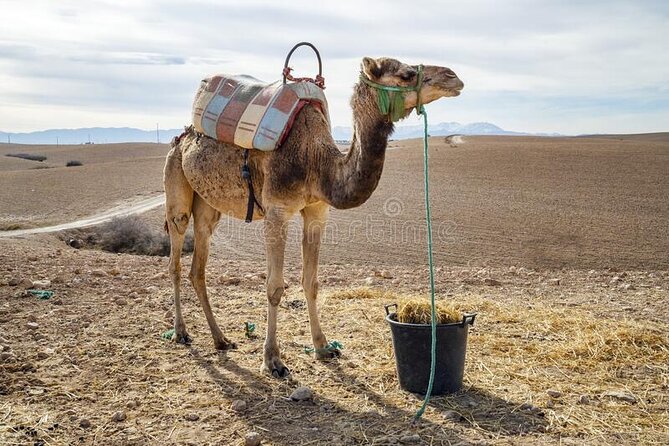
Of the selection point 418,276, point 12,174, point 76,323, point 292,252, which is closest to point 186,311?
point 76,323

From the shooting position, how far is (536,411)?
5102 mm

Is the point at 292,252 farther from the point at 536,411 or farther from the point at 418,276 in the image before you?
the point at 536,411

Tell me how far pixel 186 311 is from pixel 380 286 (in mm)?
3031

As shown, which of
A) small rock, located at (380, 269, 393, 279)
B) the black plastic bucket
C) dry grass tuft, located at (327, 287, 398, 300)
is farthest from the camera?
small rock, located at (380, 269, 393, 279)

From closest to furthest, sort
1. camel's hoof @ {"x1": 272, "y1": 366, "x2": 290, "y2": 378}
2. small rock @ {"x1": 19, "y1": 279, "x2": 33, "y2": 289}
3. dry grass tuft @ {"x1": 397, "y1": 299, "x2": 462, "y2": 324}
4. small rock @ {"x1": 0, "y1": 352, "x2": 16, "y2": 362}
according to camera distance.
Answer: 1. dry grass tuft @ {"x1": 397, "y1": 299, "x2": 462, "y2": 324}
2. camel's hoof @ {"x1": 272, "y1": 366, "x2": 290, "y2": 378}
3. small rock @ {"x1": 0, "y1": 352, "x2": 16, "y2": 362}
4. small rock @ {"x1": 19, "y1": 279, "x2": 33, "y2": 289}

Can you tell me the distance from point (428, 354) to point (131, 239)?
12.7m

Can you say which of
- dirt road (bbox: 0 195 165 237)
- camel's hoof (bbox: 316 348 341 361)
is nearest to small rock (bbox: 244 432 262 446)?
camel's hoof (bbox: 316 348 341 361)

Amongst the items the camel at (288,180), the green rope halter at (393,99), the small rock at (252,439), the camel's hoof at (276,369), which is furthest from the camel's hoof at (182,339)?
the green rope halter at (393,99)

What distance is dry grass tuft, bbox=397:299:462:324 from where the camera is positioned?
5.65m

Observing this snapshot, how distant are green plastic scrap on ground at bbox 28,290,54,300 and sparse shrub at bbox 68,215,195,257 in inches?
252

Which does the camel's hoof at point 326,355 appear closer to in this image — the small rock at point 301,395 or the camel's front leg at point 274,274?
the camel's front leg at point 274,274

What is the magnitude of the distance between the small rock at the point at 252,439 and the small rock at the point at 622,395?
283 cm

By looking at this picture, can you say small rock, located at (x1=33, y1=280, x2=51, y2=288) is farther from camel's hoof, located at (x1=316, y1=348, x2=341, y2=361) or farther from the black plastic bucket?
the black plastic bucket

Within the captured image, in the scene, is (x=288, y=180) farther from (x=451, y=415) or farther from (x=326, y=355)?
(x=451, y=415)
